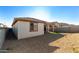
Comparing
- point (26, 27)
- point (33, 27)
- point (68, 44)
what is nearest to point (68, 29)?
point (68, 44)

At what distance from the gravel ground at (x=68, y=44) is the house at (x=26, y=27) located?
423 mm

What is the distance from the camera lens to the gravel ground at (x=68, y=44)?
15.2 ft

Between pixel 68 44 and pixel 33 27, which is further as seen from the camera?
pixel 33 27

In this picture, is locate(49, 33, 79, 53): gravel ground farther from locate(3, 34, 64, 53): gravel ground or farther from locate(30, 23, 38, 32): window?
Answer: locate(30, 23, 38, 32): window

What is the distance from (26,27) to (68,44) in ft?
3.15

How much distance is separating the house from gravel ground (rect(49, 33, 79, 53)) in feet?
1.39

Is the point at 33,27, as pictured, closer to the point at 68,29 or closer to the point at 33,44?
the point at 33,44

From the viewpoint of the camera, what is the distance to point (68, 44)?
15.3 ft

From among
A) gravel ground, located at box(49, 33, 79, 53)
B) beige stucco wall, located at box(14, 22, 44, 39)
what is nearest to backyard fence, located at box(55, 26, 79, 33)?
gravel ground, located at box(49, 33, 79, 53)

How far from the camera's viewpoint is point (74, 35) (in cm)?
466

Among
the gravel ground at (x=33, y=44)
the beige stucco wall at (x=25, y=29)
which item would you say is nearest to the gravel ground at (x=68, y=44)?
the gravel ground at (x=33, y=44)

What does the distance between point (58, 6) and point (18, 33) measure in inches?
40.4
